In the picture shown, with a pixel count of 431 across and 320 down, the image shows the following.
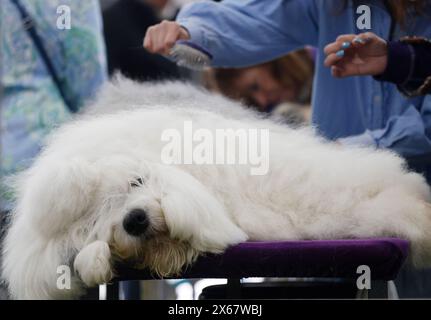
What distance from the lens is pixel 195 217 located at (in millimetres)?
1486

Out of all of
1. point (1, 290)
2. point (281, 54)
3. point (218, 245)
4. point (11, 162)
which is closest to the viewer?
point (218, 245)

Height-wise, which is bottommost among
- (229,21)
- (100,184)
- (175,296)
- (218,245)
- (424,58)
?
(175,296)

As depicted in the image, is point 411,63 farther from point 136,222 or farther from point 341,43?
point 136,222

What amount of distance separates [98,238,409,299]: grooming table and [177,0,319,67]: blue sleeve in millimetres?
569

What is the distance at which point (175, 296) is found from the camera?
5.44ft

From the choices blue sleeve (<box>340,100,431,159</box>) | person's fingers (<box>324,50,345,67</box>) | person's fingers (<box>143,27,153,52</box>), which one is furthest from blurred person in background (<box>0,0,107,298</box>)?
blue sleeve (<box>340,100,431,159</box>)

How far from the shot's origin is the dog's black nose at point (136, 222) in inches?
57.3

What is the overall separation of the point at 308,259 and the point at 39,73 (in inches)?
32.6

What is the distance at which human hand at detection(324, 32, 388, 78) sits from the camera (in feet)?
5.55

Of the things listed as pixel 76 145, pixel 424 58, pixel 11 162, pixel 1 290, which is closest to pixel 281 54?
pixel 424 58

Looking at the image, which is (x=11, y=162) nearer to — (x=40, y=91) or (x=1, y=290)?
(x=40, y=91)

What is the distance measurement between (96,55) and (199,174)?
44 cm

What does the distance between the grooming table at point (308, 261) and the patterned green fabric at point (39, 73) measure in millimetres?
443

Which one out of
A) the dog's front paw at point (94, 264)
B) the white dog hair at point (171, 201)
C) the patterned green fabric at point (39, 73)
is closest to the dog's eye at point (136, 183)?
the white dog hair at point (171, 201)
